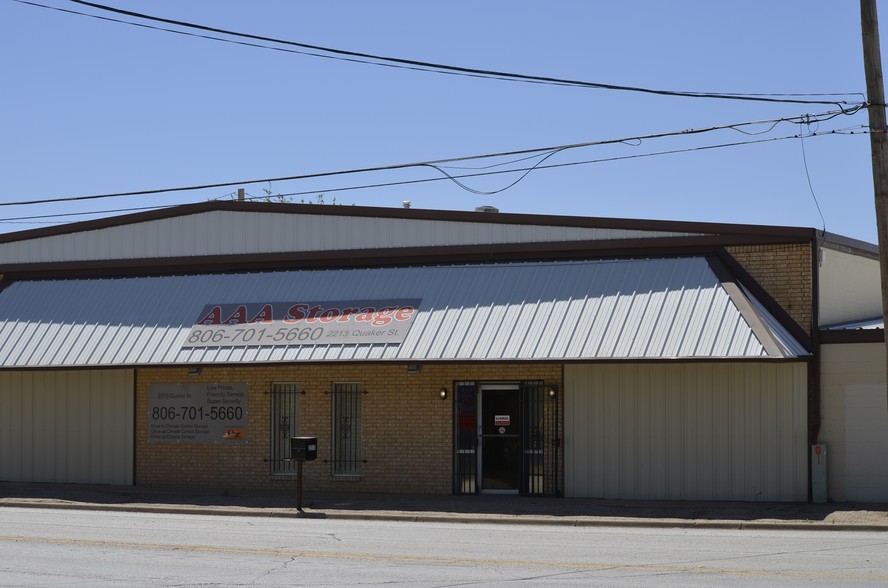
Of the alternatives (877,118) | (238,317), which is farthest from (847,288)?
(238,317)

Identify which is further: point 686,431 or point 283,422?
point 283,422

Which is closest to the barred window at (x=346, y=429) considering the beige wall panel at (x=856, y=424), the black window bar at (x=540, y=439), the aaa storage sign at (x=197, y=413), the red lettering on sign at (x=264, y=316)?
the red lettering on sign at (x=264, y=316)

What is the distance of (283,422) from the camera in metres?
25.8

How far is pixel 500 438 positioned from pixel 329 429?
3.54 m

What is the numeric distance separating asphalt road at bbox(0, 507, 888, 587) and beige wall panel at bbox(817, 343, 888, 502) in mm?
3586

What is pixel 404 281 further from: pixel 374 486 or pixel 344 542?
pixel 344 542

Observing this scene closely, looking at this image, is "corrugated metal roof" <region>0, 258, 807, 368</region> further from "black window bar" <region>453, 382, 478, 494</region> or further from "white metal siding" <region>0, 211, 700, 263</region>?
"black window bar" <region>453, 382, 478, 494</region>

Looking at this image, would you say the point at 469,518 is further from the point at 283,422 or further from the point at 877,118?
the point at 877,118

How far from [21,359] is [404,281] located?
826 centimetres

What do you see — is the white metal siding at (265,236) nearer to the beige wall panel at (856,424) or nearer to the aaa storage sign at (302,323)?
the aaa storage sign at (302,323)

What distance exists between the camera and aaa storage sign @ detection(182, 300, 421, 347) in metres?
24.1

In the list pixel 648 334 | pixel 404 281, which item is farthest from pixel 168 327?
pixel 648 334

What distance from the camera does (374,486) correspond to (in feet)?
81.4

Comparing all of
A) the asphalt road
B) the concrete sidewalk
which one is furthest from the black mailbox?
the asphalt road
